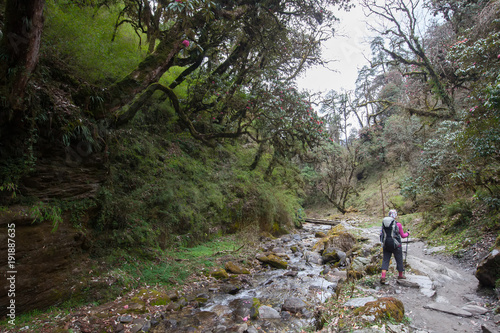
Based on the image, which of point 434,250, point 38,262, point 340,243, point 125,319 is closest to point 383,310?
point 125,319

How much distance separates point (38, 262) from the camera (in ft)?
12.3

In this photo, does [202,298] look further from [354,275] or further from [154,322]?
[354,275]

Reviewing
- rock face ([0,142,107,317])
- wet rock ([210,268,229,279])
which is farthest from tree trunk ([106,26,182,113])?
wet rock ([210,268,229,279])

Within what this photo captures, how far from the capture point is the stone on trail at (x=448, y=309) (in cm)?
367

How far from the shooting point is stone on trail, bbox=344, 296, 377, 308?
403 cm

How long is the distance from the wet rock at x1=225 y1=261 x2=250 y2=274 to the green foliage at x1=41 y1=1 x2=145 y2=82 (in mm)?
5401

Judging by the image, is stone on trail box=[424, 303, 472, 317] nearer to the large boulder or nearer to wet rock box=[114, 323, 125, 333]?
the large boulder

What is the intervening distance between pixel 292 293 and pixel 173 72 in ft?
34.8

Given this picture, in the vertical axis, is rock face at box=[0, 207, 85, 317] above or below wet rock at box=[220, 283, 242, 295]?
above

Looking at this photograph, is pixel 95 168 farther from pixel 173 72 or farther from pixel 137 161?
pixel 173 72

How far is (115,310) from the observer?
4070mm

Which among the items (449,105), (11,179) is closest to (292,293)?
(11,179)

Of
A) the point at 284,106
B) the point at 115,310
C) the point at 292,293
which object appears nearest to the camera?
the point at 115,310

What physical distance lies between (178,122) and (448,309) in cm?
1043
